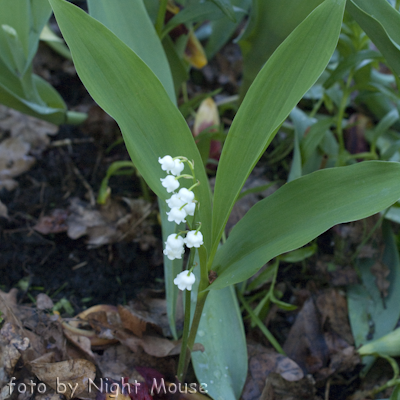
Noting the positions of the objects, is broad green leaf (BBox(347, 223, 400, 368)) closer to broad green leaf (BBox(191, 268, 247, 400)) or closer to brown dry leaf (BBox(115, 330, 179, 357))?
broad green leaf (BBox(191, 268, 247, 400))

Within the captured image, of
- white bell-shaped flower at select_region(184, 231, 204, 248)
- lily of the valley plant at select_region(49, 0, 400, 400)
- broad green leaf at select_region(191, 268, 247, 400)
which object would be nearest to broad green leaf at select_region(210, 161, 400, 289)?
lily of the valley plant at select_region(49, 0, 400, 400)

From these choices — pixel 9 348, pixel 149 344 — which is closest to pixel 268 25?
pixel 149 344

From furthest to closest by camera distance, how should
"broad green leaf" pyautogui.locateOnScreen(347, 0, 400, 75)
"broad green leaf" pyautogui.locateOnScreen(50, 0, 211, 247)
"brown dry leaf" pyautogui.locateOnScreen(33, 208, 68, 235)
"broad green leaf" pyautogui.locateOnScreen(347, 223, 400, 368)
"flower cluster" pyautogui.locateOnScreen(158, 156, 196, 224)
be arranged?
"brown dry leaf" pyautogui.locateOnScreen(33, 208, 68, 235), "broad green leaf" pyautogui.locateOnScreen(347, 223, 400, 368), "broad green leaf" pyautogui.locateOnScreen(347, 0, 400, 75), "broad green leaf" pyautogui.locateOnScreen(50, 0, 211, 247), "flower cluster" pyautogui.locateOnScreen(158, 156, 196, 224)

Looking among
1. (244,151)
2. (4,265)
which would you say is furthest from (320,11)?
(4,265)

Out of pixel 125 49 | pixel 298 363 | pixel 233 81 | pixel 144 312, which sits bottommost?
pixel 298 363

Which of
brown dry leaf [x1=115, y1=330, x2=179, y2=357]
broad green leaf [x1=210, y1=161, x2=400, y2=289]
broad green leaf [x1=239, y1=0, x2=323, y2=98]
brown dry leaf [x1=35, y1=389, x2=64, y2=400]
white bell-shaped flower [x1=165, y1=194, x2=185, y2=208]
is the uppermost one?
broad green leaf [x1=239, y1=0, x2=323, y2=98]

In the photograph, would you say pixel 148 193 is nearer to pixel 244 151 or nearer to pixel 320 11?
pixel 244 151

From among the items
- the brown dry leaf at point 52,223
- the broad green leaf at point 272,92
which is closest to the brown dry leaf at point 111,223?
the brown dry leaf at point 52,223
